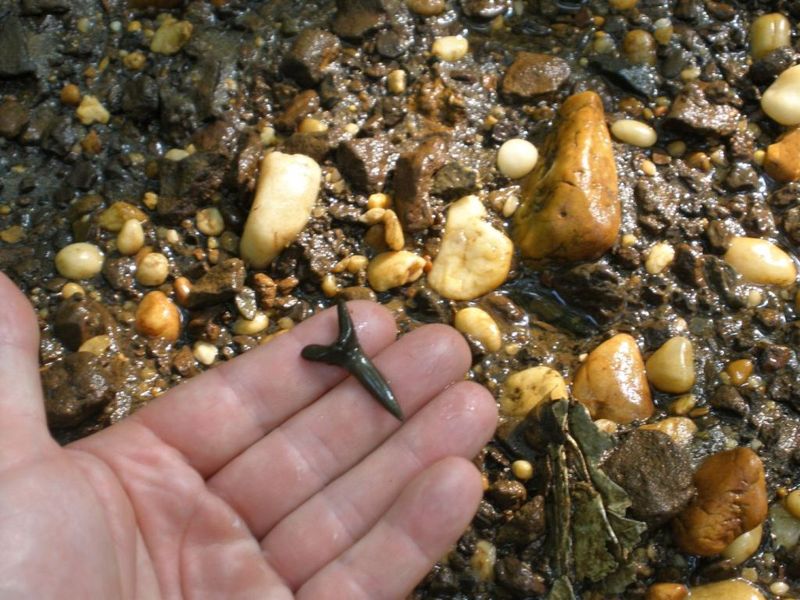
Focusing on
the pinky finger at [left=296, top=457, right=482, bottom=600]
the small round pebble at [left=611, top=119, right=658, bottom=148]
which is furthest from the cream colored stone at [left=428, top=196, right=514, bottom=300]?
the pinky finger at [left=296, top=457, right=482, bottom=600]

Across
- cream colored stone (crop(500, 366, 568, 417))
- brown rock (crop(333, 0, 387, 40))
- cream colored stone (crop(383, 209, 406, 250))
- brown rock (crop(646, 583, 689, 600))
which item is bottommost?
brown rock (crop(646, 583, 689, 600))

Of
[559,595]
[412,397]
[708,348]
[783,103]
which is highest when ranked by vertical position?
[783,103]

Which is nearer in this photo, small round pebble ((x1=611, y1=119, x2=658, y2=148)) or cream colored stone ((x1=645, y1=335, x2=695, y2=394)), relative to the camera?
cream colored stone ((x1=645, y1=335, x2=695, y2=394))

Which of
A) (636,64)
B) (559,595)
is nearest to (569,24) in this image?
(636,64)

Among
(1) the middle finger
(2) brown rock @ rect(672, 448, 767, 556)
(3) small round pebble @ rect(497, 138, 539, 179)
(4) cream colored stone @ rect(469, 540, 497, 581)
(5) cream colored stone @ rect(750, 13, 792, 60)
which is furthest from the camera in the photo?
(5) cream colored stone @ rect(750, 13, 792, 60)

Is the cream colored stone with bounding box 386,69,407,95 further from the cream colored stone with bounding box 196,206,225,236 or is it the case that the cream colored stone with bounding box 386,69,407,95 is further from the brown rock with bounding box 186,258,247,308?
the brown rock with bounding box 186,258,247,308

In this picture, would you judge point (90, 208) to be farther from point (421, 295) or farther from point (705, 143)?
point (705, 143)

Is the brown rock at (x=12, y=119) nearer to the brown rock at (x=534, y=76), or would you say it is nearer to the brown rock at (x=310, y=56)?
the brown rock at (x=310, y=56)
